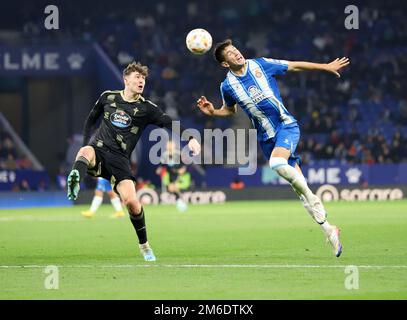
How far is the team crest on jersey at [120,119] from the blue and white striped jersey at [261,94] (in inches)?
51.4

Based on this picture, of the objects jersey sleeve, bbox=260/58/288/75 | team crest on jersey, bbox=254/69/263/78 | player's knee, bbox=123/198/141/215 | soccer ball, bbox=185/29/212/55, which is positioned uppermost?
soccer ball, bbox=185/29/212/55

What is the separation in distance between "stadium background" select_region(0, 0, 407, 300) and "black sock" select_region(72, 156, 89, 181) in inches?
683

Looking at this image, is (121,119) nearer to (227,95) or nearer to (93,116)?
(93,116)

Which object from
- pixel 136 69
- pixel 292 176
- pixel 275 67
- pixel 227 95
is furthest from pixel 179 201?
pixel 292 176

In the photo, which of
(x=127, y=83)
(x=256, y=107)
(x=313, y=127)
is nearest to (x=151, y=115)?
(x=127, y=83)

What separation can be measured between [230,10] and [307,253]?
26469mm

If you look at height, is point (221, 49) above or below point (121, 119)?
above

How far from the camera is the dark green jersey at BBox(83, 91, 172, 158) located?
12367mm

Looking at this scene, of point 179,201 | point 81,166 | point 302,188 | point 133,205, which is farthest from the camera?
point 179,201

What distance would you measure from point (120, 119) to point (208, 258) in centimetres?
208

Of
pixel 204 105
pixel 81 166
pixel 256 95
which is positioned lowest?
pixel 81 166

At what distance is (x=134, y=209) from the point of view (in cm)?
1220

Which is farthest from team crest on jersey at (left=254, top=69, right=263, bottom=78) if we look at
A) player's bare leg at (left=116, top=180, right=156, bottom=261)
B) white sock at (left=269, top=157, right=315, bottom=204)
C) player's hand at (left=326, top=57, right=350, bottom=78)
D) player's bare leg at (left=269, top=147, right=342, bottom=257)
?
player's bare leg at (left=116, top=180, right=156, bottom=261)

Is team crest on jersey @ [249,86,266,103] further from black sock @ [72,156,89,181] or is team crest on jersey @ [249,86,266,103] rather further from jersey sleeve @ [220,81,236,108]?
black sock @ [72,156,89,181]
